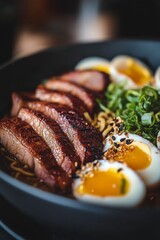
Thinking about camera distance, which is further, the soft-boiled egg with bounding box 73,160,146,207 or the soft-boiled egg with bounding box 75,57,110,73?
the soft-boiled egg with bounding box 75,57,110,73

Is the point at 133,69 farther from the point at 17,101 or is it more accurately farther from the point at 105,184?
the point at 105,184

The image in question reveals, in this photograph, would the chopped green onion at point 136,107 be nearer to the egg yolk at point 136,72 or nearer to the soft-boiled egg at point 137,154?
the soft-boiled egg at point 137,154

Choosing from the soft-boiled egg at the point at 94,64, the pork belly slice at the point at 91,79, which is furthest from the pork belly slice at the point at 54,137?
the soft-boiled egg at the point at 94,64

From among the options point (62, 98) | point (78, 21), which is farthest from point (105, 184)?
point (78, 21)

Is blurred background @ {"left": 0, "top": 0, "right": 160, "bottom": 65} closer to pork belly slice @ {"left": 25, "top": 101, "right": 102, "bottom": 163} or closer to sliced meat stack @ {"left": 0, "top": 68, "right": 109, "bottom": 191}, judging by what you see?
sliced meat stack @ {"left": 0, "top": 68, "right": 109, "bottom": 191}

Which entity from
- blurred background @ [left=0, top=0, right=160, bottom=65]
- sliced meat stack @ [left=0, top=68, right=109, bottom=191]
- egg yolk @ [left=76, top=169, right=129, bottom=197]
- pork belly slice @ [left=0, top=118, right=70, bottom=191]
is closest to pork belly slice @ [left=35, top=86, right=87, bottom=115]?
sliced meat stack @ [left=0, top=68, right=109, bottom=191]

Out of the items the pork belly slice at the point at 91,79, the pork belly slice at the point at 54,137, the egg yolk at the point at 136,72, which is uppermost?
the egg yolk at the point at 136,72

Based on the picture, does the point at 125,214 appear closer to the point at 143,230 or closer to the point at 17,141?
the point at 143,230
